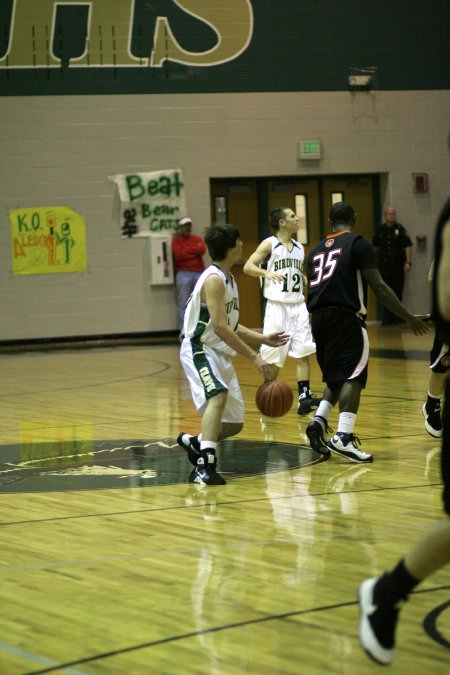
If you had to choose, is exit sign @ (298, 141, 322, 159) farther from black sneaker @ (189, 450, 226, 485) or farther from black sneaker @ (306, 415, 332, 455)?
black sneaker @ (189, 450, 226, 485)

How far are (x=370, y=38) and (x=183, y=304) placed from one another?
211 inches

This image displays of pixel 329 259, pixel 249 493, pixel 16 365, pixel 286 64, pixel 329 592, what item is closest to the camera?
pixel 329 592

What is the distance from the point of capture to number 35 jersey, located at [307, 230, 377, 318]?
700cm

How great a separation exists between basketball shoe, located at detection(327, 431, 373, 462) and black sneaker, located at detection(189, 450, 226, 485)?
2.92ft

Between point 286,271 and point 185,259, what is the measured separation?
7.33m

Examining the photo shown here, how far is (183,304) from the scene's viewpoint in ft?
55.9

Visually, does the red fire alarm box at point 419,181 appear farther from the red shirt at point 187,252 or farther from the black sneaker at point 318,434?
the black sneaker at point 318,434

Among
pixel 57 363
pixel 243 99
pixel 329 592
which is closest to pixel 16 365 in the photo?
pixel 57 363

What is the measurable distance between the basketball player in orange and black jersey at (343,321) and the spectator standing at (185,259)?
33.0 feet

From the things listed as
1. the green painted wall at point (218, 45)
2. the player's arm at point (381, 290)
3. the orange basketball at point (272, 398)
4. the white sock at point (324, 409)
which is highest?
the green painted wall at point (218, 45)

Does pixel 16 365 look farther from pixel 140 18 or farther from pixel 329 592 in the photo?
pixel 329 592

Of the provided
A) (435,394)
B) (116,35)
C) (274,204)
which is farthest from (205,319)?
(274,204)

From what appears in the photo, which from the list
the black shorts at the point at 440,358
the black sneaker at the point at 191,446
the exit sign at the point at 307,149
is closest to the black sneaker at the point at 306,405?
the black shorts at the point at 440,358

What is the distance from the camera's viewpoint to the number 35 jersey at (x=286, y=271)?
9.95 m
